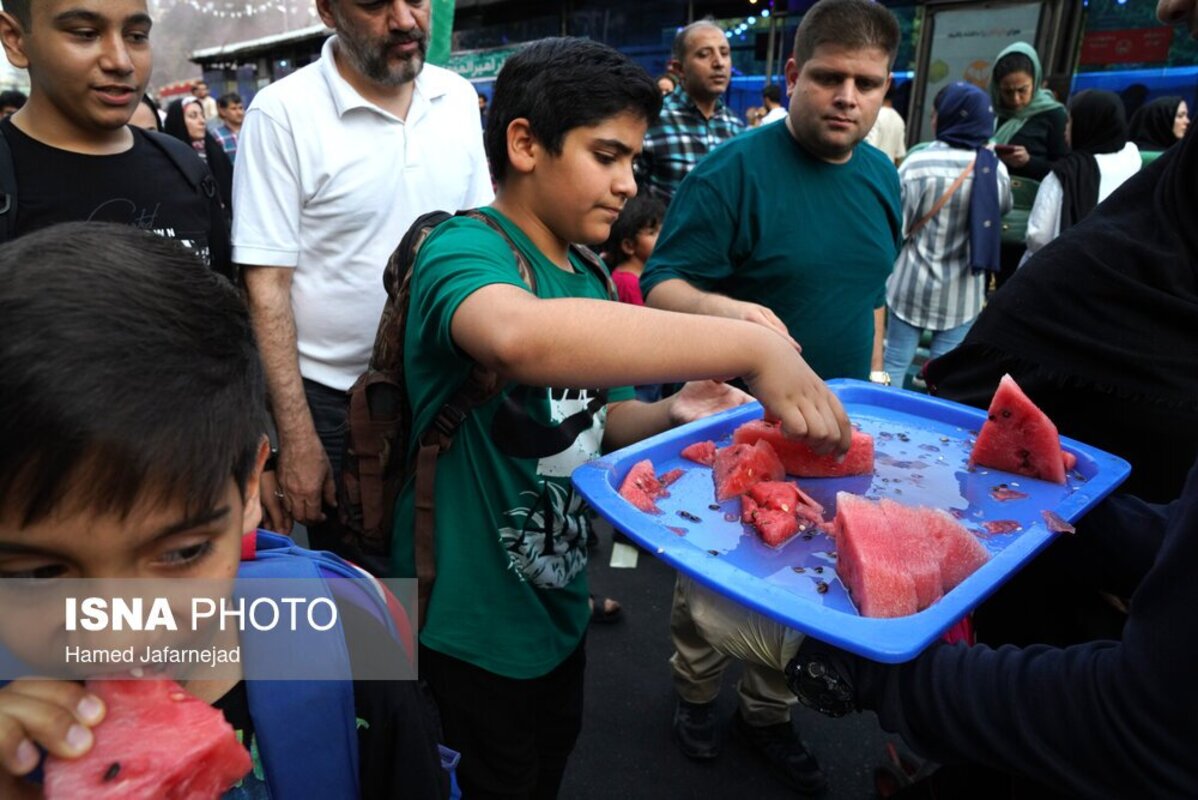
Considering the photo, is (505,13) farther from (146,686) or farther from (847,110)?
(146,686)

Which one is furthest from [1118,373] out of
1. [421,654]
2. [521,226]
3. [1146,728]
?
[421,654]

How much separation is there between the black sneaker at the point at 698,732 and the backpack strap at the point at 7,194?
271 centimetres

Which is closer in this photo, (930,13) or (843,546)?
(843,546)

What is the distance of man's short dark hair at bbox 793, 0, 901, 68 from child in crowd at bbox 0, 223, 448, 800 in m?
2.51

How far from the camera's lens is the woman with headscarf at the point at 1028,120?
5988 mm

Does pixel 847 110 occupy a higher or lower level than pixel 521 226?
higher

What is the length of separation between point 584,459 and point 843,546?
683 mm

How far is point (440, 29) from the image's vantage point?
469 cm

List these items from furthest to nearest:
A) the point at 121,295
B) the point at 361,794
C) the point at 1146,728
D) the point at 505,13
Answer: the point at 505,13 < the point at 361,794 < the point at 1146,728 < the point at 121,295

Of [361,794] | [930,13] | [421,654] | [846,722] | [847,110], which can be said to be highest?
[930,13]

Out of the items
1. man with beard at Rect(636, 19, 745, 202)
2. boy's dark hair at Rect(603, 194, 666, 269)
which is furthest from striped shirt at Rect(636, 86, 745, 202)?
boy's dark hair at Rect(603, 194, 666, 269)

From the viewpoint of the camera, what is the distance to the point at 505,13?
55.3 feet

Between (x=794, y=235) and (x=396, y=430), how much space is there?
1692 mm

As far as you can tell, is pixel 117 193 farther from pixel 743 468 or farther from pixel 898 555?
pixel 898 555
